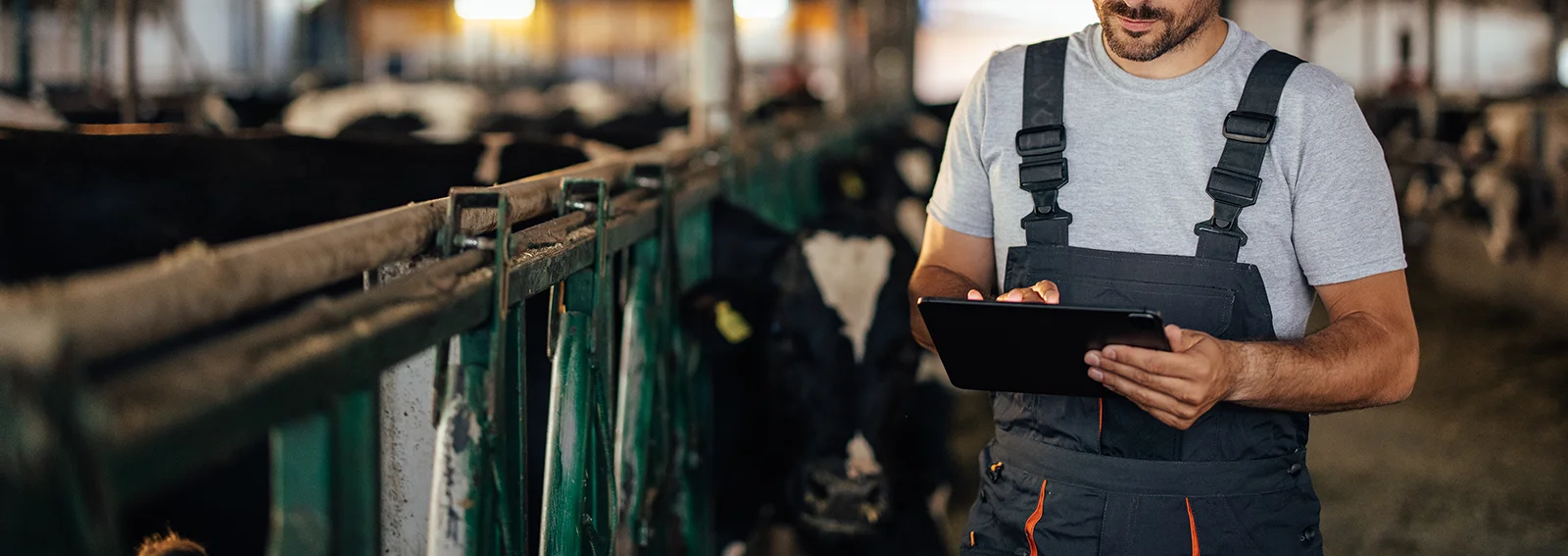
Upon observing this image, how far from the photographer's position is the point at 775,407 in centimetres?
354

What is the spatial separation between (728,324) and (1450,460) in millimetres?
3676

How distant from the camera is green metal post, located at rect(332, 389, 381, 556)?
4.21ft

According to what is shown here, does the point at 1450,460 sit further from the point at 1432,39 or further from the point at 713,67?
the point at 1432,39

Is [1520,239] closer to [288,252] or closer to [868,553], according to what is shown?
[868,553]

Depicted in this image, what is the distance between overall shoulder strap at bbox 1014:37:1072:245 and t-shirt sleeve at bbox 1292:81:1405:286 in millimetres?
326

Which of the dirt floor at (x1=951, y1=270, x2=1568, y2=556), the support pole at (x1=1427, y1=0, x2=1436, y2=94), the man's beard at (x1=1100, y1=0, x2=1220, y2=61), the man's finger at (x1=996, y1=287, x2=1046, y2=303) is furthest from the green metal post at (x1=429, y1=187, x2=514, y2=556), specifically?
the support pole at (x1=1427, y1=0, x2=1436, y2=94)

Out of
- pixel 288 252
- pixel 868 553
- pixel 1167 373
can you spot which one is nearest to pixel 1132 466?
pixel 1167 373

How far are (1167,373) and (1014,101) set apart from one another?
569mm

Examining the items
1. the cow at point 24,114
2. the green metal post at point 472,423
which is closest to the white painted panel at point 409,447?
the green metal post at point 472,423

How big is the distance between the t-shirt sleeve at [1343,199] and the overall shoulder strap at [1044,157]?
12.8 inches

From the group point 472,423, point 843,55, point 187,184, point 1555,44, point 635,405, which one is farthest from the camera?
point 1555,44

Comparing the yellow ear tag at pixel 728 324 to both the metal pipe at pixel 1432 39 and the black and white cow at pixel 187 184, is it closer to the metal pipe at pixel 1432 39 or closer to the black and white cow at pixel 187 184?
the black and white cow at pixel 187 184

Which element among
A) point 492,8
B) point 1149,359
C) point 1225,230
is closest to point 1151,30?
point 1225,230

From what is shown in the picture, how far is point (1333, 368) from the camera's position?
1.72 m
